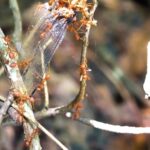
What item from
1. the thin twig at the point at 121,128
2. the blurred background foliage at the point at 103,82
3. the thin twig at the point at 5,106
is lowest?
the blurred background foliage at the point at 103,82

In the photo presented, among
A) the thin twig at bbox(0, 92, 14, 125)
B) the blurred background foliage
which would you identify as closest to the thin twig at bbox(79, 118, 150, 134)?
the thin twig at bbox(0, 92, 14, 125)

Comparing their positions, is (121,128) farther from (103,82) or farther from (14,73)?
(103,82)

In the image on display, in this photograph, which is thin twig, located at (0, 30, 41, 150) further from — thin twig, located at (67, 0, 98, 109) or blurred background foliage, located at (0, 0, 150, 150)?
blurred background foliage, located at (0, 0, 150, 150)

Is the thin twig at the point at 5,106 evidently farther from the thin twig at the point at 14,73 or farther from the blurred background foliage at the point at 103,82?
the blurred background foliage at the point at 103,82

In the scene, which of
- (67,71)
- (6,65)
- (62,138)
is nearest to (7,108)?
(6,65)

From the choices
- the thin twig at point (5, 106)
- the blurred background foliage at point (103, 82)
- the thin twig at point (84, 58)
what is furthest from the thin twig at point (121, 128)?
the blurred background foliage at point (103, 82)

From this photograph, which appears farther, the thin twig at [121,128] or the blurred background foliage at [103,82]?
the blurred background foliage at [103,82]

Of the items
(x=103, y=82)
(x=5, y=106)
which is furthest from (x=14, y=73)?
(x=103, y=82)

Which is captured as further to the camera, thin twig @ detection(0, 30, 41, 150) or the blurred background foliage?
the blurred background foliage

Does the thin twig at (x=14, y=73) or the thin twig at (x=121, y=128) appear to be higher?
the thin twig at (x=14, y=73)
